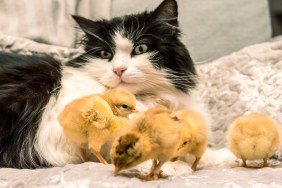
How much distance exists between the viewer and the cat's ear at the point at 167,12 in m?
1.31

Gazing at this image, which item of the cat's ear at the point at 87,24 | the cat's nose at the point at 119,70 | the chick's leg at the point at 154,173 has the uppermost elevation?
the cat's ear at the point at 87,24

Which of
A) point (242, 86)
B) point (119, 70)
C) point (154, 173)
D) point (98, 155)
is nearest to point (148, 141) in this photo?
point (154, 173)

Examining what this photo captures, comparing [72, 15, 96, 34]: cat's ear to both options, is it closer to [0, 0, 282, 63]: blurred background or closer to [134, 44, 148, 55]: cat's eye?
[134, 44, 148, 55]: cat's eye

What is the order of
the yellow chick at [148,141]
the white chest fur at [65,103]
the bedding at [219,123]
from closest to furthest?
the yellow chick at [148,141]
the bedding at [219,123]
the white chest fur at [65,103]

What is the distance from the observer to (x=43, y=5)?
212 centimetres

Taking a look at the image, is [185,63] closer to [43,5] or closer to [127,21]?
[127,21]

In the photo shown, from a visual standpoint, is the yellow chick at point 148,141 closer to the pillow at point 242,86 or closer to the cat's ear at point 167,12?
the cat's ear at point 167,12

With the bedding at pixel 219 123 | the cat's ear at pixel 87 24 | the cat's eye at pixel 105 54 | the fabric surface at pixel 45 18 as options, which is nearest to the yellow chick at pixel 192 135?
the bedding at pixel 219 123

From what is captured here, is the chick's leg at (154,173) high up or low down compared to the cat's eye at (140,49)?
down

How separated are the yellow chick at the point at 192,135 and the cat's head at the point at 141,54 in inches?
8.8

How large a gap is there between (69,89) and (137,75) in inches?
8.4

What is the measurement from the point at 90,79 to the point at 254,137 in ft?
1.76

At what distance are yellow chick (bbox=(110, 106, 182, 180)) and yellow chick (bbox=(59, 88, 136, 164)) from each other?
0.45ft

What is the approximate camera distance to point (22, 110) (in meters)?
1.24
